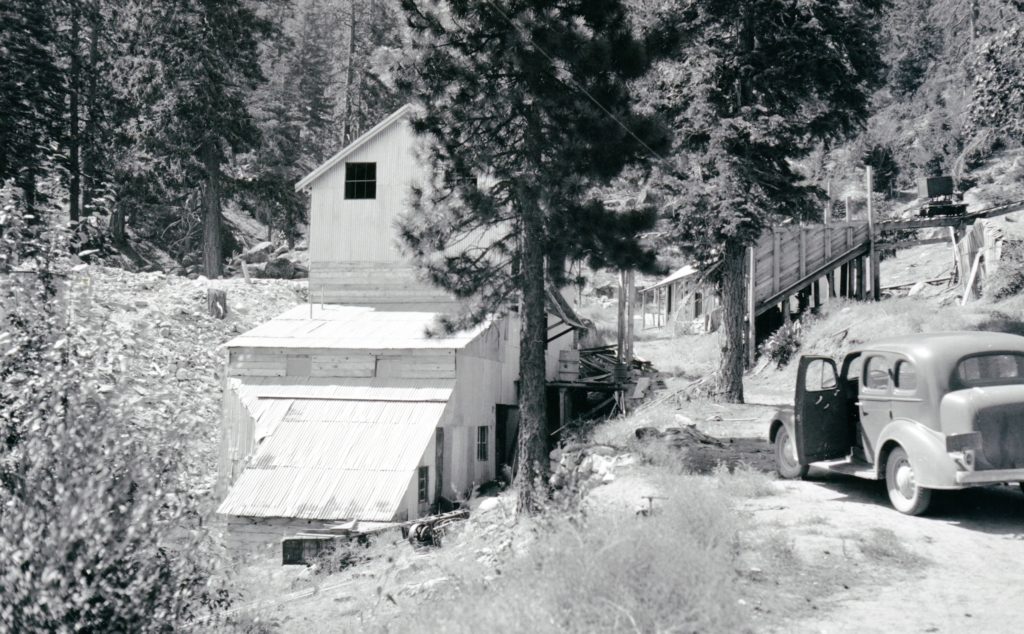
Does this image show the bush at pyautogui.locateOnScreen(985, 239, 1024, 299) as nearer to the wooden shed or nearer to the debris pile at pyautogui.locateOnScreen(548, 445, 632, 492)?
the wooden shed

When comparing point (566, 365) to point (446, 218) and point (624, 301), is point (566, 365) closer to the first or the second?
point (624, 301)

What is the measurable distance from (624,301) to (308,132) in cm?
3776

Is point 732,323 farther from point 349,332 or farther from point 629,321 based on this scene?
point 349,332

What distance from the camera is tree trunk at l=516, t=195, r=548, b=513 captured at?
13.3m

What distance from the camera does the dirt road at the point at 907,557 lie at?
21.6ft

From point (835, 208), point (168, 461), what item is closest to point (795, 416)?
point (168, 461)

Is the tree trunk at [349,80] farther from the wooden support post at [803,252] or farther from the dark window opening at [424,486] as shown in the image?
the dark window opening at [424,486]

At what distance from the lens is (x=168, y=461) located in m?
8.95

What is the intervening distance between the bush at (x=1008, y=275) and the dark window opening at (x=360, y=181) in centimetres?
1869

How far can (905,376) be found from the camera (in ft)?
31.1

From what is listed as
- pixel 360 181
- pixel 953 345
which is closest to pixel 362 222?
pixel 360 181

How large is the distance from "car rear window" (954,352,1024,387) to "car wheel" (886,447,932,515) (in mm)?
1073

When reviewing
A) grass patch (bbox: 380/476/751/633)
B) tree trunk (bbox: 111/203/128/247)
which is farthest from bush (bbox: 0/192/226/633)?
tree trunk (bbox: 111/203/128/247)

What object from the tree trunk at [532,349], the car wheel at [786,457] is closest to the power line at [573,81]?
the tree trunk at [532,349]
